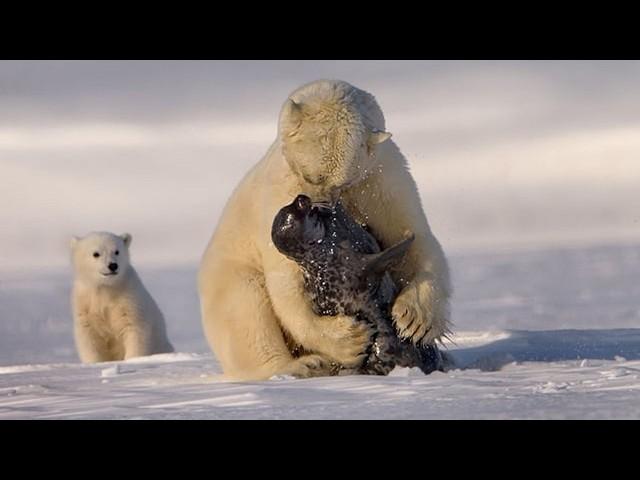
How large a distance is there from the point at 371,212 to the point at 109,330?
5114 mm

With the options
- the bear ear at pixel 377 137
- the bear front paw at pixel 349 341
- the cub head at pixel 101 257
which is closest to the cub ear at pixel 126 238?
the cub head at pixel 101 257

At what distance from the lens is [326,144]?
18.9 feet

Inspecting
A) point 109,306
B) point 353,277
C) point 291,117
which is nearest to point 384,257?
point 353,277

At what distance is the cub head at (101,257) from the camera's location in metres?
10.6

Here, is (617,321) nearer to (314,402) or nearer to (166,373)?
(166,373)

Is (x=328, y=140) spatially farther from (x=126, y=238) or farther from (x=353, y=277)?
(x=126, y=238)

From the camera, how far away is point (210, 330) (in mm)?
6496

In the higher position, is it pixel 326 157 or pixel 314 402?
pixel 326 157

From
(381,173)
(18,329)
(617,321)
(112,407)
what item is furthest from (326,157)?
(18,329)

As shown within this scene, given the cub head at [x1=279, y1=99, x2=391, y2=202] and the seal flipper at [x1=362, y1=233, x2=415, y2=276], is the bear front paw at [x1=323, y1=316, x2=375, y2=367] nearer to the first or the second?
the seal flipper at [x1=362, y1=233, x2=415, y2=276]

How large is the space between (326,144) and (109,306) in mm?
5323

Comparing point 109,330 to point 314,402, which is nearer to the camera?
point 314,402

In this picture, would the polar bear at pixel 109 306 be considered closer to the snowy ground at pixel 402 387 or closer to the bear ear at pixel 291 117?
the snowy ground at pixel 402 387

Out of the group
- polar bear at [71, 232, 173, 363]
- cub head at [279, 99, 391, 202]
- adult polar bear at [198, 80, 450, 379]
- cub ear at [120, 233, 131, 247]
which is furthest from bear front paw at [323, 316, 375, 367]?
cub ear at [120, 233, 131, 247]
